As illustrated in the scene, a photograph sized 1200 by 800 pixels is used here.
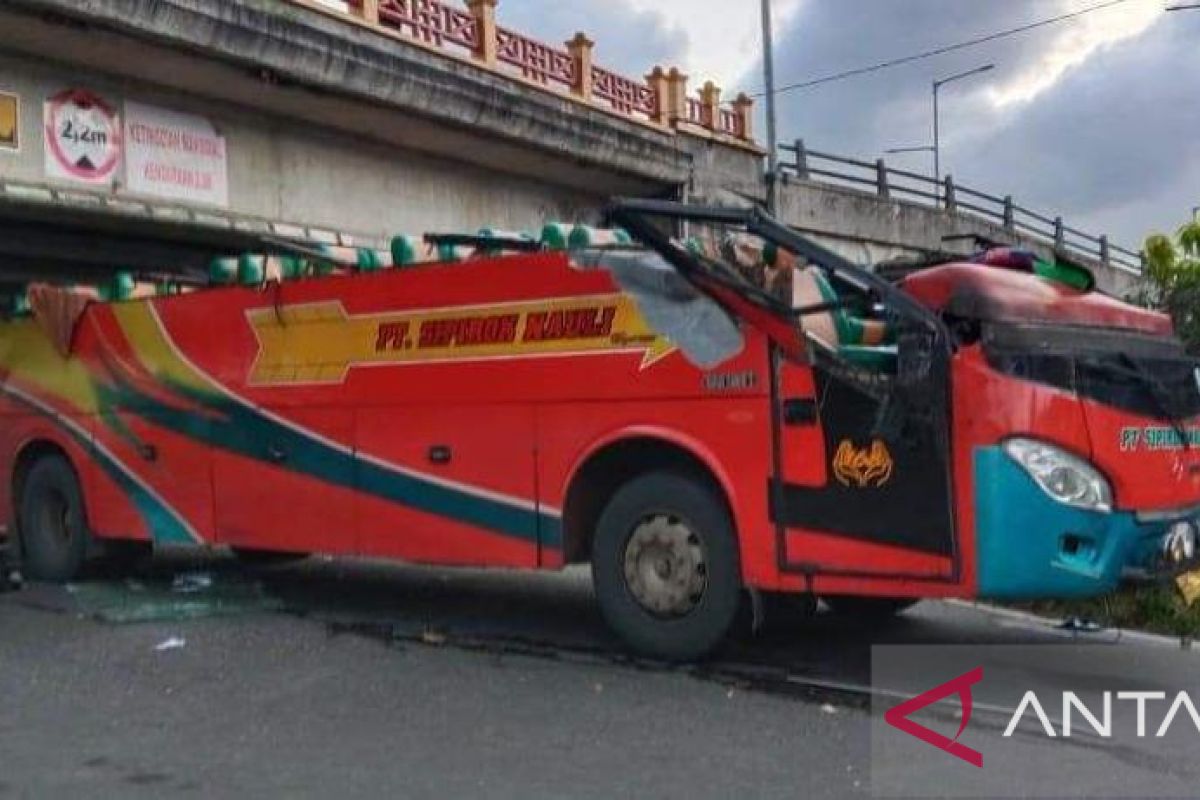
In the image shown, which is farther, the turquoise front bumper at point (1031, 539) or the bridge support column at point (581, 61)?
the bridge support column at point (581, 61)

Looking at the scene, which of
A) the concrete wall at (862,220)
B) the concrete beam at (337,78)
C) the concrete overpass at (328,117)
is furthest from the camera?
the concrete wall at (862,220)

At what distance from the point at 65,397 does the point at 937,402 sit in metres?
7.82

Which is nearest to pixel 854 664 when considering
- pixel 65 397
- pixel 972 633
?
pixel 972 633

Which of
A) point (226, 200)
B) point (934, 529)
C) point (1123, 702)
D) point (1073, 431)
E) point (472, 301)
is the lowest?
point (1123, 702)

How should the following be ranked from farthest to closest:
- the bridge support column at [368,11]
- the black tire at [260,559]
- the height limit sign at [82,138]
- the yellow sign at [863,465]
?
the bridge support column at [368,11]
the height limit sign at [82,138]
the black tire at [260,559]
the yellow sign at [863,465]

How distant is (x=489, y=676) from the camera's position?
7855mm

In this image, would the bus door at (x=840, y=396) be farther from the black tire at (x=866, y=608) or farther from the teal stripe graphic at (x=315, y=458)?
the black tire at (x=866, y=608)

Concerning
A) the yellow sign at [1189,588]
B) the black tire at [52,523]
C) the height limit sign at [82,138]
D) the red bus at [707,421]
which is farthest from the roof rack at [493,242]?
the height limit sign at [82,138]

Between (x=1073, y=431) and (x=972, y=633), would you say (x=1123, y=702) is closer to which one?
(x=1073, y=431)

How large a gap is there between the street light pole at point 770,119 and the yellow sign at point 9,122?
11873mm

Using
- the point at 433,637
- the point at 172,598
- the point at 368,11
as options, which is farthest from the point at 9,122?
the point at 433,637

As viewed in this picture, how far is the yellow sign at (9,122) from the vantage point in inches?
484

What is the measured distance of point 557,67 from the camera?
725 inches

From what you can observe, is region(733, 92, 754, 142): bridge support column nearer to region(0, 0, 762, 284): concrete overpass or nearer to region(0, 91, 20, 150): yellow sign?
region(0, 0, 762, 284): concrete overpass
